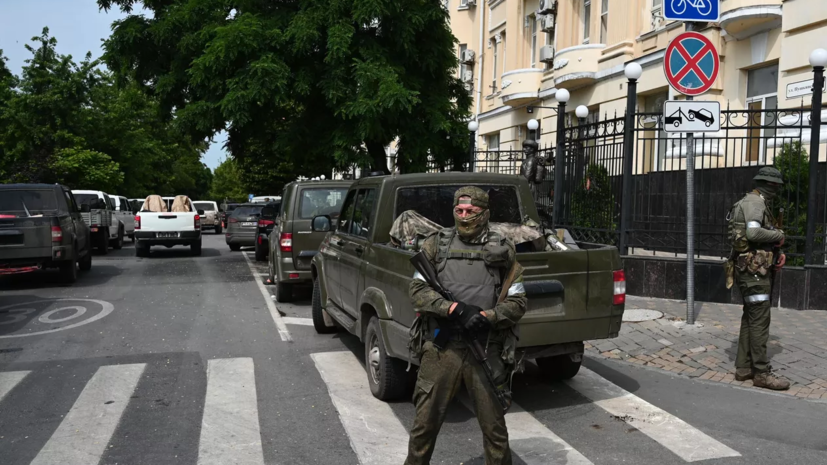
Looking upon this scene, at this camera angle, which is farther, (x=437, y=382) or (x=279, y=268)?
(x=279, y=268)

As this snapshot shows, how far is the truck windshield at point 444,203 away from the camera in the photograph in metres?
6.71

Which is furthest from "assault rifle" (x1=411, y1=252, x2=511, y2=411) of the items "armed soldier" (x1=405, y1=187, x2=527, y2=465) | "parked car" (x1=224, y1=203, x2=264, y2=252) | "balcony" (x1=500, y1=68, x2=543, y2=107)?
"balcony" (x1=500, y1=68, x2=543, y2=107)

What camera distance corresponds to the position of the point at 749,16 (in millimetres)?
14234

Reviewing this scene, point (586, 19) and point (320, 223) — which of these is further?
point (586, 19)

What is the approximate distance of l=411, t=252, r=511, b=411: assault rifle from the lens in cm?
396

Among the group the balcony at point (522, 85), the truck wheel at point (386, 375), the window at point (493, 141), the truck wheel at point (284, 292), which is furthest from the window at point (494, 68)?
the truck wheel at point (386, 375)

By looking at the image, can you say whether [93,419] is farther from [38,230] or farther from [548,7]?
[548,7]

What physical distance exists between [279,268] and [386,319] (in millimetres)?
5861

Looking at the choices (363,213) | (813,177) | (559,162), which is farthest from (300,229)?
(813,177)

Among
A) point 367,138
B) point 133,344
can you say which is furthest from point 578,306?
point 367,138

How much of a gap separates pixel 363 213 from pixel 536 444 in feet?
9.73

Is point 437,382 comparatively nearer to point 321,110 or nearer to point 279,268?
point 279,268

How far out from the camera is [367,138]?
1648 cm

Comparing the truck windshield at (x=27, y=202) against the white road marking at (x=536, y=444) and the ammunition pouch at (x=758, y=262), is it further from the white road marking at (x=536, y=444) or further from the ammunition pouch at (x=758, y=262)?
the ammunition pouch at (x=758, y=262)
